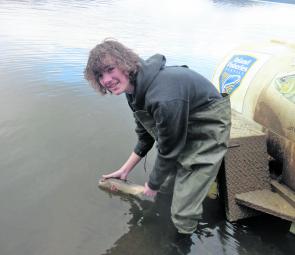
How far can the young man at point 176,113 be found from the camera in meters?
2.74

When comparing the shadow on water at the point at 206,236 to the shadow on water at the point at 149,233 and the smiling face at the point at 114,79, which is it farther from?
the smiling face at the point at 114,79

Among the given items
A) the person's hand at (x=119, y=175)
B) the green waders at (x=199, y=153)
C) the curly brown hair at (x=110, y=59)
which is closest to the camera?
the curly brown hair at (x=110, y=59)

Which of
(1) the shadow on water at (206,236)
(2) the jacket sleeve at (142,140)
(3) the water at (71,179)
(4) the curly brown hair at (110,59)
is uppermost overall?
(4) the curly brown hair at (110,59)

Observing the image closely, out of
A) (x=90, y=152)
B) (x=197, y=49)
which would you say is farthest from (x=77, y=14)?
(x=90, y=152)

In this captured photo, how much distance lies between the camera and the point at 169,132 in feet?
9.30

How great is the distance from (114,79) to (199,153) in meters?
1.03

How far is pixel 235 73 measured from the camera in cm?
444

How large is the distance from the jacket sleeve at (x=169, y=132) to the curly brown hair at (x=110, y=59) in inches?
15.2

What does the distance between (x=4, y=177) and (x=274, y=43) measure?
377 centimetres

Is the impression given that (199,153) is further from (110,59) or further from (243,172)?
(110,59)

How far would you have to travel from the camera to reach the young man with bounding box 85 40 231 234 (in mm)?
2738

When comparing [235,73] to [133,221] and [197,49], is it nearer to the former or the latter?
[133,221]

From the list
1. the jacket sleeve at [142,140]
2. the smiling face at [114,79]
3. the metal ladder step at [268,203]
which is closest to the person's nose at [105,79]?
the smiling face at [114,79]

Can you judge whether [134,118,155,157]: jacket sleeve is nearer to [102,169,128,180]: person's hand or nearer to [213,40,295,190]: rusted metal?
[102,169,128,180]: person's hand
